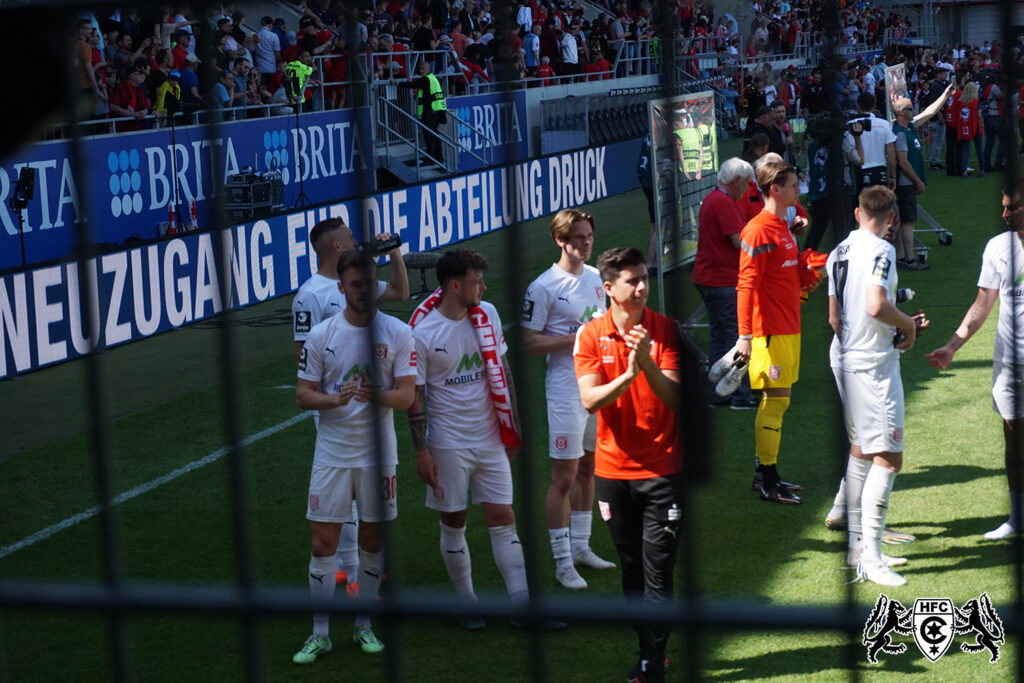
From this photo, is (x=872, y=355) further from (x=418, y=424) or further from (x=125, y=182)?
(x=125, y=182)

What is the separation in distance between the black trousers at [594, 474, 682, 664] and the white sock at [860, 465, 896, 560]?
1.52 metres

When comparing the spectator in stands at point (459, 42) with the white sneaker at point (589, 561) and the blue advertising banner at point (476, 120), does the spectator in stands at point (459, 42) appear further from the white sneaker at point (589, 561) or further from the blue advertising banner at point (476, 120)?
the white sneaker at point (589, 561)

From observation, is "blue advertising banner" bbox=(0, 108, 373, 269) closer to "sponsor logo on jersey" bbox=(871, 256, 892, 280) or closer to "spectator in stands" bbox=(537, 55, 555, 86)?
"spectator in stands" bbox=(537, 55, 555, 86)

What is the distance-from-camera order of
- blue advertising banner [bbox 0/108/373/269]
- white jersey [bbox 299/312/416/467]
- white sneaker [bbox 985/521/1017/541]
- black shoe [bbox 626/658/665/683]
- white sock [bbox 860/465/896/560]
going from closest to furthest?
black shoe [bbox 626/658/665/683] → white jersey [bbox 299/312/416/467] → white sock [bbox 860/465/896/560] → white sneaker [bbox 985/521/1017/541] → blue advertising banner [bbox 0/108/373/269]

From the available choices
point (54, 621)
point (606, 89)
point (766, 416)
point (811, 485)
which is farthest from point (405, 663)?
point (606, 89)

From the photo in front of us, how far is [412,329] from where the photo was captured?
18.1 ft

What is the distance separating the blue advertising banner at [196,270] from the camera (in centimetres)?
844

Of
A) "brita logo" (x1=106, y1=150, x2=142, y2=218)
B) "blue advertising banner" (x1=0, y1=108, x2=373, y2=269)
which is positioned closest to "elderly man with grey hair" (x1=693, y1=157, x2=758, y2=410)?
"blue advertising banner" (x1=0, y1=108, x2=373, y2=269)

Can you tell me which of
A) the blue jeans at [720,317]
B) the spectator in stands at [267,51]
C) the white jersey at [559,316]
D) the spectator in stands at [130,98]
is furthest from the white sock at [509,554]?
the spectator in stands at [267,51]

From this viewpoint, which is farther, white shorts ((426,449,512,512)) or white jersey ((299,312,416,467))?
white shorts ((426,449,512,512))

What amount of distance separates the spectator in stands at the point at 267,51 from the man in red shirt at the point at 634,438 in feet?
38.8

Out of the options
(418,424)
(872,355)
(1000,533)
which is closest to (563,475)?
(418,424)

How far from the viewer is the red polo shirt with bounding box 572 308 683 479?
16.0ft

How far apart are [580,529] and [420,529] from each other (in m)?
1.26
